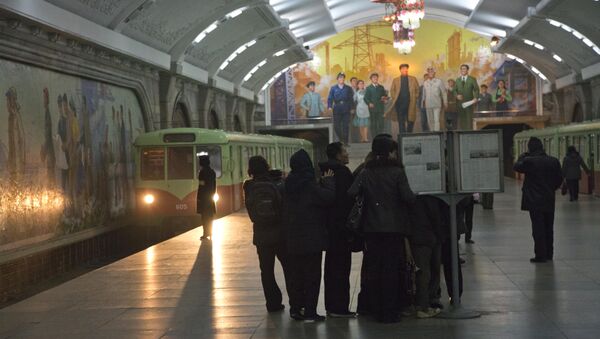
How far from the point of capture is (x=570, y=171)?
2470 centimetres

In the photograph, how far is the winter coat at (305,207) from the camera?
808 centimetres

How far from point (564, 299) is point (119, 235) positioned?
52.0 ft

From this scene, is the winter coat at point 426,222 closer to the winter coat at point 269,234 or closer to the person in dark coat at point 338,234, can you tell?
the person in dark coat at point 338,234

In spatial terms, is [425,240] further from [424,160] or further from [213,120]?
[213,120]

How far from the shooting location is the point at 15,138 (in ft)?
54.9

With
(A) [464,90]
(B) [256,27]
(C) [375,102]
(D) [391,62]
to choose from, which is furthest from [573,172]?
(D) [391,62]

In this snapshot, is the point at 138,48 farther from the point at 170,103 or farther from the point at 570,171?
the point at 570,171

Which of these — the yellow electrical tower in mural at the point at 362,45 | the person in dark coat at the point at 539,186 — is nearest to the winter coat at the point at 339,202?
the person in dark coat at the point at 539,186

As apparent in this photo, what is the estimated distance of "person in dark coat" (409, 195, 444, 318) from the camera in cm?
812

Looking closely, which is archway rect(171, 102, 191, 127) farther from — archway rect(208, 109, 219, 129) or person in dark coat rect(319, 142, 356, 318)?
person in dark coat rect(319, 142, 356, 318)

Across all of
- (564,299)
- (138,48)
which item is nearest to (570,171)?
(138,48)

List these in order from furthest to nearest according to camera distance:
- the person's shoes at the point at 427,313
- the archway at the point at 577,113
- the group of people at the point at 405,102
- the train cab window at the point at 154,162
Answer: the group of people at the point at 405,102 < the archway at the point at 577,113 < the train cab window at the point at 154,162 < the person's shoes at the point at 427,313

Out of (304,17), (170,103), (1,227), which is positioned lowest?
(1,227)

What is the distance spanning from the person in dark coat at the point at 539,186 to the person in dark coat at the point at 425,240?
3.50 m
